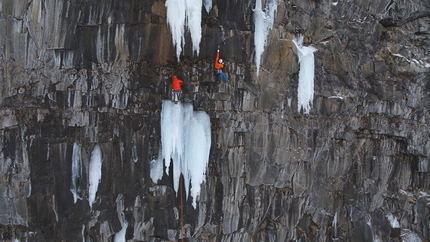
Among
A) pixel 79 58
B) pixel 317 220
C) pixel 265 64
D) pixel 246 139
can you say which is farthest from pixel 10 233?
pixel 317 220

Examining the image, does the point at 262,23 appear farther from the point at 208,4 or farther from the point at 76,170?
the point at 76,170

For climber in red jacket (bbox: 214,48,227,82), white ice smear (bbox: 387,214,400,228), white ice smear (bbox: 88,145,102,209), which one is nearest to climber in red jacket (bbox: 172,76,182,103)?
climber in red jacket (bbox: 214,48,227,82)

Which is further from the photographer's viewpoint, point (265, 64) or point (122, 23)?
point (265, 64)

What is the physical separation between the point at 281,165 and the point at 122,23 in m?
7.09

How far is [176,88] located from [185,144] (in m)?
1.86

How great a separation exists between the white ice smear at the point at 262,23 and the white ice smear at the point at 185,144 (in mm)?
Answer: 2763

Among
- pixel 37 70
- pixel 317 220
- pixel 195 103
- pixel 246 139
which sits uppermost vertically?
pixel 37 70

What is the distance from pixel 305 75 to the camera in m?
12.2

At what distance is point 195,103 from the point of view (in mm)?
11023

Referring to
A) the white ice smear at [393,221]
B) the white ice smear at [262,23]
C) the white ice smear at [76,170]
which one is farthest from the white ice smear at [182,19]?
the white ice smear at [393,221]

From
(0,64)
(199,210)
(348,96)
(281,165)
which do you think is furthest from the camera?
(348,96)

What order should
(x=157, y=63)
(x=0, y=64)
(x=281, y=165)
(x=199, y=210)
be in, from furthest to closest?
1. (x=281, y=165)
2. (x=199, y=210)
3. (x=157, y=63)
4. (x=0, y=64)

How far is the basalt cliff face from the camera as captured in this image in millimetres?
9875

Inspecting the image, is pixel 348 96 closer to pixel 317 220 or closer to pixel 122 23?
pixel 317 220
